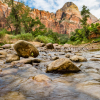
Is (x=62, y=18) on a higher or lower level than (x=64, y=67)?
higher

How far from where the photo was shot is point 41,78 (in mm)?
1595

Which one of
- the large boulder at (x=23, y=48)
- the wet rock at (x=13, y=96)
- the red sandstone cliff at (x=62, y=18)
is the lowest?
the wet rock at (x=13, y=96)

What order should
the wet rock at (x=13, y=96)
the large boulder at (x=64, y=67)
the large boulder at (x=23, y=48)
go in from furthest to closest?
the large boulder at (x=23, y=48), the large boulder at (x=64, y=67), the wet rock at (x=13, y=96)

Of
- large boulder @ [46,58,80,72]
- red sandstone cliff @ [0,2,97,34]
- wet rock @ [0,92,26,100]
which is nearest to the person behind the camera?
wet rock @ [0,92,26,100]

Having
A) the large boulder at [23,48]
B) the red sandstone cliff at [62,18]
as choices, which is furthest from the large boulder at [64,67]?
the red sandstone cliff at [62,18]

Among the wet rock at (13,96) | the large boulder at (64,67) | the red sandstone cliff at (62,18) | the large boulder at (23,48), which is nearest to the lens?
the wet rock at (13,96)

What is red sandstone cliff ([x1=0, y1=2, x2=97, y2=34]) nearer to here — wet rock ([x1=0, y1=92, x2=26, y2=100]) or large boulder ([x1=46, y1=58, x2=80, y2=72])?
large boulder ([x1=46, y1=58, x2=80, y2=72])

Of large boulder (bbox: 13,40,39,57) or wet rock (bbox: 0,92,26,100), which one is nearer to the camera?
wet rock (bbox: 0,92,26,100)

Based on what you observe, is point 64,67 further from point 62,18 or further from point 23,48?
point 62,18

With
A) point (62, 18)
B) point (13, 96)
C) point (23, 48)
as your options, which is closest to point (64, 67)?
point (13, 96)

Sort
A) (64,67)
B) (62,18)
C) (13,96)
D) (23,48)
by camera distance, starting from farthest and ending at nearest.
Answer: (62,18), (23,48), (64,67), (13,96)

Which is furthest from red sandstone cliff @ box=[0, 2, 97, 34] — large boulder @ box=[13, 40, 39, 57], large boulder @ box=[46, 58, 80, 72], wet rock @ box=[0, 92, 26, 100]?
wet rock @ box=[0, 92, 26, 100]

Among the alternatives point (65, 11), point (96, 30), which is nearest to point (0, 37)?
point (96, 30)

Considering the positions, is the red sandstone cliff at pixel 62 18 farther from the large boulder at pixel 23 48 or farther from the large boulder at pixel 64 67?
the large boulder at pixel 64 67
